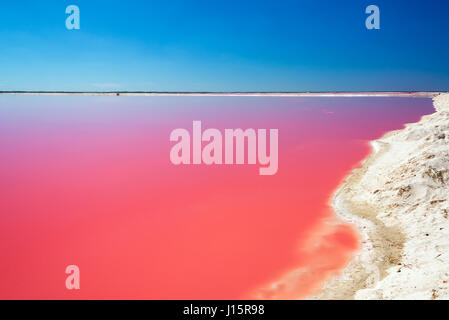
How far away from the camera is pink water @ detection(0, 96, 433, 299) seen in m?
4.51

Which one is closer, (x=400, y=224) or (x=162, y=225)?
(x=400, y=224)

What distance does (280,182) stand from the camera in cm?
807

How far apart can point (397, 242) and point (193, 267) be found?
9.69ft

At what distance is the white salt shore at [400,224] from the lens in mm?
4031

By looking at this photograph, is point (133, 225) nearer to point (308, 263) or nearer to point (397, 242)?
point (308, 263)

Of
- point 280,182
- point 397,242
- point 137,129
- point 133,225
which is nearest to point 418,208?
point 397,242

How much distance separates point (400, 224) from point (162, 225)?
3866 mm

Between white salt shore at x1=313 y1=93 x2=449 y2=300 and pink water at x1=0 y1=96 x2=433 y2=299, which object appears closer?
white salt shore at x1=313 y1=93 x2=449 y2=300

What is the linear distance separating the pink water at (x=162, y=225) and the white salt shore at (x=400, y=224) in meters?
0.33

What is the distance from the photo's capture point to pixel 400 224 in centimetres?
558

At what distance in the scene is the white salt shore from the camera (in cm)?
403

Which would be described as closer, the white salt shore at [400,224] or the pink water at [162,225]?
the white salt shore at [400,224]

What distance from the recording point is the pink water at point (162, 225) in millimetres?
4508

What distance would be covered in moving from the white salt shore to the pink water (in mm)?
326
